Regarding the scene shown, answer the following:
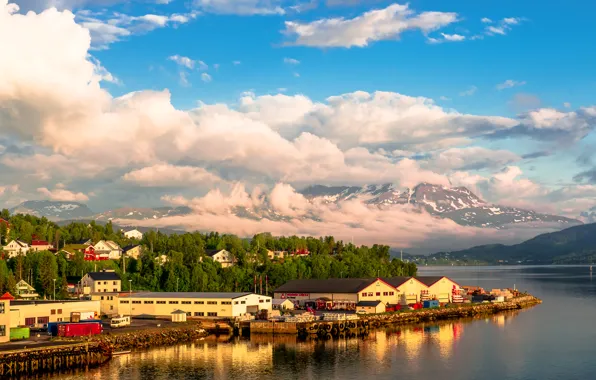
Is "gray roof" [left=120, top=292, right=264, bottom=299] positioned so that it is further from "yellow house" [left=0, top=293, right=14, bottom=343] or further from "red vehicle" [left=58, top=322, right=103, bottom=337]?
"yellow house" [left=0, top=293, right=14, bottom=343]

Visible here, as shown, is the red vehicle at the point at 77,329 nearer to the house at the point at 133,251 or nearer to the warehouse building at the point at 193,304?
the warehouse building at the point at 193,304

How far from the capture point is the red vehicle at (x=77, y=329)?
8050 cm

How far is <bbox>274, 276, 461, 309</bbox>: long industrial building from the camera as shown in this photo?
392 feet

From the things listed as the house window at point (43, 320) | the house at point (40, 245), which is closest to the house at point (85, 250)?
the house at point (40, 245)

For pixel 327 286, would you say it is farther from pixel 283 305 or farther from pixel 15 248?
pixel 15 248

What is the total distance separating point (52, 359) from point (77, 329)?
9771mm

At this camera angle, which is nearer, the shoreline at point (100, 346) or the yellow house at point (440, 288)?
the shoreline at point (100, 346)

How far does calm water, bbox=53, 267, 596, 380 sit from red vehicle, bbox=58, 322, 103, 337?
26.0ft

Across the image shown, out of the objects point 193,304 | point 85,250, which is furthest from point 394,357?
point 85,250

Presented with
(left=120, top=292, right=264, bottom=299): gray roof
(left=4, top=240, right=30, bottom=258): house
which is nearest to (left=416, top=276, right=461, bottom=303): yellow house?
(left=120, top=292, right=264, bottom=299): gray roof

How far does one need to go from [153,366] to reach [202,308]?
3294 cm

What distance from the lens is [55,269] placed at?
135000 millimetres

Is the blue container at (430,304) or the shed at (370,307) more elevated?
the shed at (370,307)

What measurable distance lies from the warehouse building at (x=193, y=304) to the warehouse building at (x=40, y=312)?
9.79 metres
